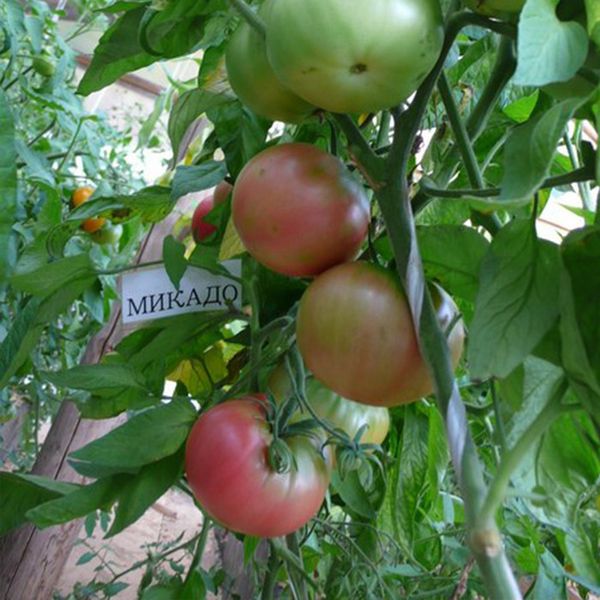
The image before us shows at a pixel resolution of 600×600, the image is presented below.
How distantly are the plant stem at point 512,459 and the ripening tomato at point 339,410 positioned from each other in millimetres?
196

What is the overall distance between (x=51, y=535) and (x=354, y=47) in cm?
71

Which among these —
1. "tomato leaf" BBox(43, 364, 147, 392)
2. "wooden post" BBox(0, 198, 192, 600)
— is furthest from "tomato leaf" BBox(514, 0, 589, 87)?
"wooden post" BBox(0, 198, 192, 600)

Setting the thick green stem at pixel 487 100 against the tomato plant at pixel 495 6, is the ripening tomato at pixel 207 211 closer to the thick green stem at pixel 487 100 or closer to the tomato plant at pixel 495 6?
the thick green stem at pixel 487 100

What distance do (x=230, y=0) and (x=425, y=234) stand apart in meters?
0.15

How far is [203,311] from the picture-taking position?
1.78 ft

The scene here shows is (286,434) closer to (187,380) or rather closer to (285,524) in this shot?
(285,524)

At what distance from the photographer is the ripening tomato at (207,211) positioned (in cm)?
60

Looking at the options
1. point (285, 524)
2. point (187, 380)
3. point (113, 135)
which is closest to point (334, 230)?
point (285, 524)

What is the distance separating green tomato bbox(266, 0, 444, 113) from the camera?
291 millimetres

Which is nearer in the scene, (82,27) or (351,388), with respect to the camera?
(351,388)

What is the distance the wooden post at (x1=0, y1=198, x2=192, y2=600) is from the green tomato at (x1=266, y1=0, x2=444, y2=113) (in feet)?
2.11

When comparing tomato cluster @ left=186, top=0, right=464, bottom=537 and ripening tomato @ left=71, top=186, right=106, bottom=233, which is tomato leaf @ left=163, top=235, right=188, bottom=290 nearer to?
tomato cluster @ left=186, top=0, right=464, bottom=537

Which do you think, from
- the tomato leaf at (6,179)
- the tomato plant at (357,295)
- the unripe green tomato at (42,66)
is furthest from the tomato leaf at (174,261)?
the unripe green tomato at (42,66)

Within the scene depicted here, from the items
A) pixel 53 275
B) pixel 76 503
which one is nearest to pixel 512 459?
pixel 76 503
